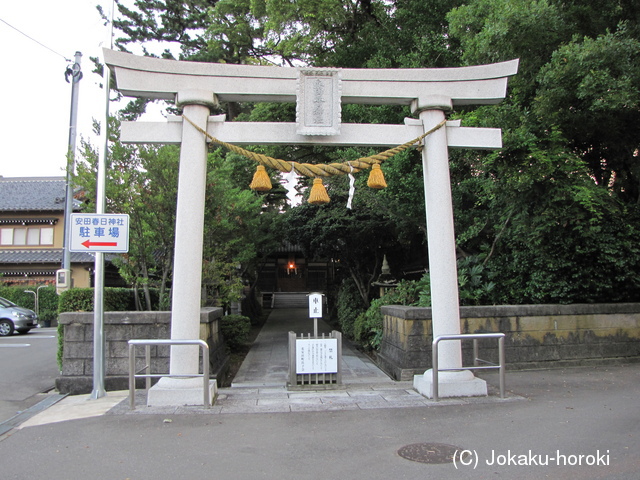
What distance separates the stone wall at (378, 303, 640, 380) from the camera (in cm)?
804

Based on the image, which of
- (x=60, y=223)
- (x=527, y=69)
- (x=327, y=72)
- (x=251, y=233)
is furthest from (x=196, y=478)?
(x=60, y=223)

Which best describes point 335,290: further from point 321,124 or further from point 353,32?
point 321,124

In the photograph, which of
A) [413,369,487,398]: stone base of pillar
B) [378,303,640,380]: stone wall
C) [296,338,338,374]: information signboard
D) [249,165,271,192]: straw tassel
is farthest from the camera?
[378,303,640,380]: stone wall

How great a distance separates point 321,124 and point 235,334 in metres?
6.94

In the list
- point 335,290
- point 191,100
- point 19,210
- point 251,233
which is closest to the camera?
point 191,100

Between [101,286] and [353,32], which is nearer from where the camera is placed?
[101,286]

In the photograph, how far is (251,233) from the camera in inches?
685

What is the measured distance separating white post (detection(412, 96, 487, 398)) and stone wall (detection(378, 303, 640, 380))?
3.51 feet

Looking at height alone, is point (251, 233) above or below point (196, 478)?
above

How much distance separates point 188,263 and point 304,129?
2.58m

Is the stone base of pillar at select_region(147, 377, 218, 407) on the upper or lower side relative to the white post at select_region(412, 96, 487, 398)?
lower

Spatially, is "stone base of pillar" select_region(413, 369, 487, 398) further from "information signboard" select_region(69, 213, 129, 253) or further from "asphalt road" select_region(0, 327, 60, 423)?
"asphalt road" select_region(0, 327, 60, 423)

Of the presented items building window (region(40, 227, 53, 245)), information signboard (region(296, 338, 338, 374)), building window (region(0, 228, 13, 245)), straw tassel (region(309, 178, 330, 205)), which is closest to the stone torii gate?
A: straw tassel (region(309, 178, 330, 205))

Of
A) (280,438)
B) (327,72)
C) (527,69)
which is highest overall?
(527,69)
